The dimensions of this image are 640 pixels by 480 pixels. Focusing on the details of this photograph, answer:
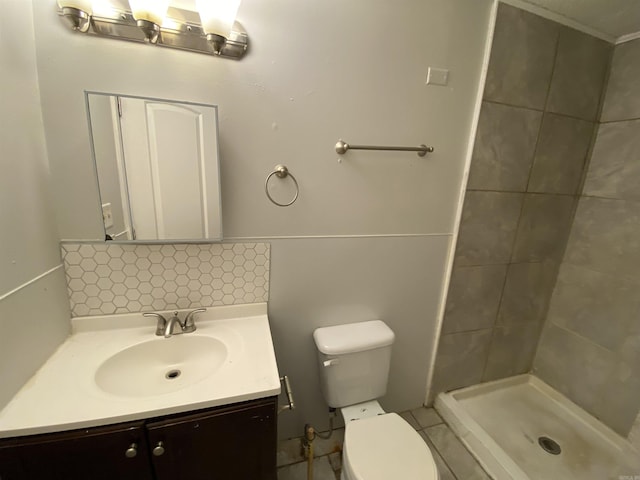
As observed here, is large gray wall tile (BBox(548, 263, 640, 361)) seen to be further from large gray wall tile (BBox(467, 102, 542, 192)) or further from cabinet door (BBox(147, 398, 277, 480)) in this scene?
cabinet door (BBox(147, 398, 277, 480))

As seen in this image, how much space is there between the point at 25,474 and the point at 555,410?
2.47 meters

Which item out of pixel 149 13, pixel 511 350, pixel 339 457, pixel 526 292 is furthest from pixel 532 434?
pixel 149 13

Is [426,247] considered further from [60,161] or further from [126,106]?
[60,161]

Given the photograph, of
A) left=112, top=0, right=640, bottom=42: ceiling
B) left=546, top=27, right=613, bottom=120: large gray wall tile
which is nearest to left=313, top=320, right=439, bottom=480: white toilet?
left=546, top=27, right=613, bottom=120: large gray wall tile

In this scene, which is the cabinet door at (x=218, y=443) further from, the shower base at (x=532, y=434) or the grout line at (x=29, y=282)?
the shower base at (x=532, y=434)

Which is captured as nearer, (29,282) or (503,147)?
(29,282)

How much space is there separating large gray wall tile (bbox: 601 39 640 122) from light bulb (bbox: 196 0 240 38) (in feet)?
6.28

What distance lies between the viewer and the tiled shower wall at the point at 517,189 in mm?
1340

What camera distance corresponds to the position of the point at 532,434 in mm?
1607

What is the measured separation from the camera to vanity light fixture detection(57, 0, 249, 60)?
831 mm

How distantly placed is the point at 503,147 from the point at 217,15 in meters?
1.36

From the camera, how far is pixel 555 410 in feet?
5.72

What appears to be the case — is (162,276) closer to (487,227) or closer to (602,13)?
(487,227)

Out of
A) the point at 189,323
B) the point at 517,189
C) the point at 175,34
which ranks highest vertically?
the point at 175,34
